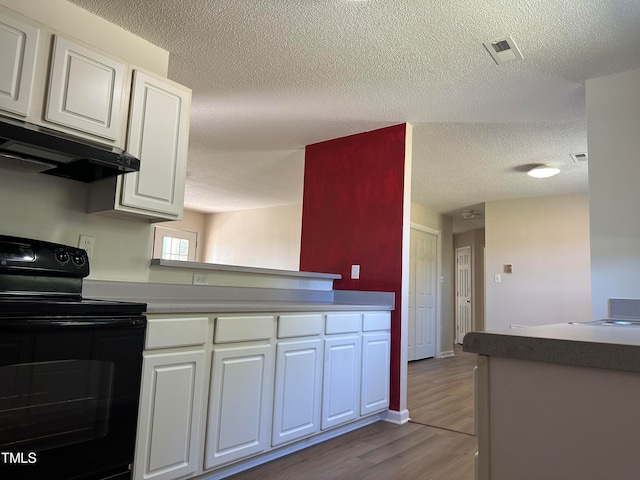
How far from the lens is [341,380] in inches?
111

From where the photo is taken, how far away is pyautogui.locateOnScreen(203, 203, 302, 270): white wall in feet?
23.6

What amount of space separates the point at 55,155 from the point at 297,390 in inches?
67.0

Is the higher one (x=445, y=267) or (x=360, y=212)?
(x=360, y=212)

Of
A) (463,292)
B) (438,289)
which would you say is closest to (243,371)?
(438,289)

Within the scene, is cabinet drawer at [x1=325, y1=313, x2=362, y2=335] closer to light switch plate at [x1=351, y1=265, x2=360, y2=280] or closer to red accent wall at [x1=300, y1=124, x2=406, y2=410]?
red accent wall at [x1=300, y1=124, x2=406, y2=410]

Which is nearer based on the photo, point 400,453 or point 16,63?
point 16,63

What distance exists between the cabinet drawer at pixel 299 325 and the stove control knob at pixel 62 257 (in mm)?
1084

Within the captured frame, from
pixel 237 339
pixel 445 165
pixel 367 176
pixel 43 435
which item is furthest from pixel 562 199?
pixel 43 435

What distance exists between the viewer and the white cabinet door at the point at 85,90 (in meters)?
1.94

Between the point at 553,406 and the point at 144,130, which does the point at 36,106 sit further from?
the point at 553,406

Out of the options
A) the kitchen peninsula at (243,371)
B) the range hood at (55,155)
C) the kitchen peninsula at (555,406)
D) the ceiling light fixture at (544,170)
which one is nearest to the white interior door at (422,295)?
the ceiling light fixture at (544,170)

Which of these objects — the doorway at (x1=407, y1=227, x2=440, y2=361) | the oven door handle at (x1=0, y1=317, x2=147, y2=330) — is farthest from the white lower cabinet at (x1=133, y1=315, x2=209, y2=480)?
the doorway at (x1=407, y1=227, x2=440, y2=361)

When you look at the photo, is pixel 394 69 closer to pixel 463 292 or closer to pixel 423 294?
pixel 423 294

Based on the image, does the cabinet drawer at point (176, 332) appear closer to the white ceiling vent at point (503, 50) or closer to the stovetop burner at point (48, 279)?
the stovetop burner at point (48, 279)
